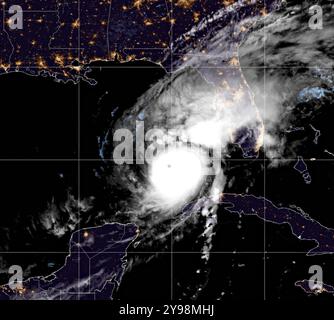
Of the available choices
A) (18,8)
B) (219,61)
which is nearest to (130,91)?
(219,61)

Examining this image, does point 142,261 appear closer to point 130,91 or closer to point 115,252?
point 115,252

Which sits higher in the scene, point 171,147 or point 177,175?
point 171,147

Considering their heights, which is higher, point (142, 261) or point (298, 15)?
point (298, 15)

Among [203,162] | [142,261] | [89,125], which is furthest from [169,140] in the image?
[142,261]

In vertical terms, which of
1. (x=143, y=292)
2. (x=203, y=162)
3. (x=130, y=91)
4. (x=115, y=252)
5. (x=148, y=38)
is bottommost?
(x=143, y=292)
